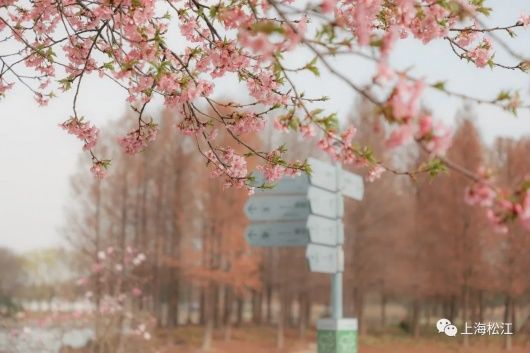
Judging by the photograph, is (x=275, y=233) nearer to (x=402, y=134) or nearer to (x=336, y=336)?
(x=336, y=336)

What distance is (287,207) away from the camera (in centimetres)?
885

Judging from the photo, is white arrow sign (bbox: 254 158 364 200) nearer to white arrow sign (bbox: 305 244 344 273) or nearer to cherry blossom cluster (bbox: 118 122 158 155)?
white arrow sign (bbox: 305 244 344 273)

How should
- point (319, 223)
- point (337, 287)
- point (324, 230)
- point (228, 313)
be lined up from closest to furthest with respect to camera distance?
point (319, 223), point (324, 230), point (337, 287), point (228, 313)

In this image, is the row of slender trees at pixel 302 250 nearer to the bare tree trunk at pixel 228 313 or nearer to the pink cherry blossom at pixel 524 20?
the bare tree trunk at pixel 228 313

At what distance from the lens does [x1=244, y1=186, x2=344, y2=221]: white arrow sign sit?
876 cm

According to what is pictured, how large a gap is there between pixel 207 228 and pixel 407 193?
6.77 meters

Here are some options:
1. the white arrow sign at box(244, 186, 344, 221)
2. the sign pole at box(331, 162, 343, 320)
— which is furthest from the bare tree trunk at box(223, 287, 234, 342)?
the white arrow sign at box(244, 186, 344, 221)

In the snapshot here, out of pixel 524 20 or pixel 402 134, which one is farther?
pixel 524 20

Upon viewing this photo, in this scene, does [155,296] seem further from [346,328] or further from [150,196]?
[346,328]

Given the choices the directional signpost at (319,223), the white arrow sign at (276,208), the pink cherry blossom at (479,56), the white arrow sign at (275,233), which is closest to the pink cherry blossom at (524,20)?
the pink cherry blossom at (479,56)

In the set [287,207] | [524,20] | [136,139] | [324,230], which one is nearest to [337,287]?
[324,230]

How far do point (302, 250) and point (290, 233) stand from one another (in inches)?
566

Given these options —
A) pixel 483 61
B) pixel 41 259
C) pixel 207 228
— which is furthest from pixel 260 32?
pixel 41 259

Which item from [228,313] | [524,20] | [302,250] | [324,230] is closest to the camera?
[524,20]
